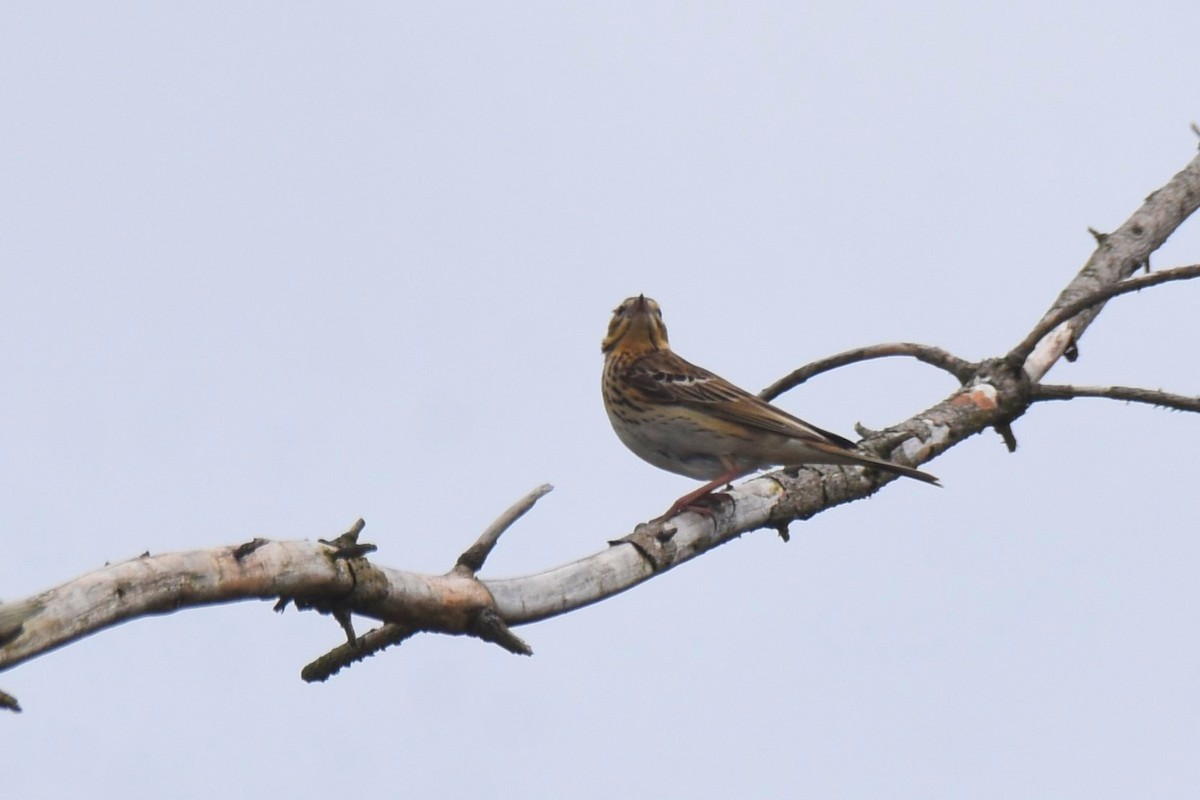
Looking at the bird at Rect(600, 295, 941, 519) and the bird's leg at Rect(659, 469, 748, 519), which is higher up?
the bird at Rect(600, 295, 941, 519)

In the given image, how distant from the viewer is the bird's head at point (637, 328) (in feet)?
32.1

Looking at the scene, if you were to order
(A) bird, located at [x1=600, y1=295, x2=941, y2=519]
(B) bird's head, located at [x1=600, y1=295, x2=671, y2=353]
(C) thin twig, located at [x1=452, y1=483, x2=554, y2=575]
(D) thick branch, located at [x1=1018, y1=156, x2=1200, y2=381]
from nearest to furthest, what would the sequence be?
(C) thin twig, located at [x1=452, y1=483, x2=554, y2=575] → (A) bird, located at [x1=600, y1=295, x2=941, y2=519] → (D) thick branch, located at [x1=1018, y1=156, x2=1200, y2=381] → (B) bird's head, located at [x1=600, y1=295, x2=671, y2=353]

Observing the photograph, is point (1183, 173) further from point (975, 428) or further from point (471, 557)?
point (471, 557)

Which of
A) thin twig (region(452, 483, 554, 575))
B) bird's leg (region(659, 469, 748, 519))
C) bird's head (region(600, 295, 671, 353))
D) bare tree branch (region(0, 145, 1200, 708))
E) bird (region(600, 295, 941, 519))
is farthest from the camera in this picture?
bird's head (region(600, 295, 671, 353))

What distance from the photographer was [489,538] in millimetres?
5465

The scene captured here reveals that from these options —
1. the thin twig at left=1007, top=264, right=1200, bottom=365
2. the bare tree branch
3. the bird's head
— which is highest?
the bird's head

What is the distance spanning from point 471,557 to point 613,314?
4904 millimetres

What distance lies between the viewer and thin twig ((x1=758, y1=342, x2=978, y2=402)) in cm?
939

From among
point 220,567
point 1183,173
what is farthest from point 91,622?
point 1183,173

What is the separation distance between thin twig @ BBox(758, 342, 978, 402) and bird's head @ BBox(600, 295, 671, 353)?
0.81 meters

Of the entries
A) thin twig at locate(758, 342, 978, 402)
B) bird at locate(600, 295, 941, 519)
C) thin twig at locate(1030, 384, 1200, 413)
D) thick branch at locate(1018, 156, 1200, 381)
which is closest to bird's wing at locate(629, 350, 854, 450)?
bird at locate(600, 295, 941, 519)

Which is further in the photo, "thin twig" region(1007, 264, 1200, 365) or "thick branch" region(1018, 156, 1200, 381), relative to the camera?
"thick branch" region(1018, 156, 1200, 381)

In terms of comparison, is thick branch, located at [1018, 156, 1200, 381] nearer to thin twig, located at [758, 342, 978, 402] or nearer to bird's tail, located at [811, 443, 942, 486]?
thin twig, located at [758, 342, 978, 402]

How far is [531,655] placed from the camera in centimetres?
521
